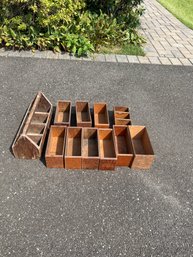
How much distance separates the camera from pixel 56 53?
5.97 meters

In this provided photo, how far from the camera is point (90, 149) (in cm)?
359

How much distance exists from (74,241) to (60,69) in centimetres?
385

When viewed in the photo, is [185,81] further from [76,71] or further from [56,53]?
[56,53]

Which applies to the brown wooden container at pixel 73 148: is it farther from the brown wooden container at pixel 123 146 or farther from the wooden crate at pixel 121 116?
the wooden crate at pixel 121 116

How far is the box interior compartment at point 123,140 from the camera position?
3.61 m

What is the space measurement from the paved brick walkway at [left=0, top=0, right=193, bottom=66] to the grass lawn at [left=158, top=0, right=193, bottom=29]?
10.7 inches

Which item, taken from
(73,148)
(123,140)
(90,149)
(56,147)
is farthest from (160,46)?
(56,147)

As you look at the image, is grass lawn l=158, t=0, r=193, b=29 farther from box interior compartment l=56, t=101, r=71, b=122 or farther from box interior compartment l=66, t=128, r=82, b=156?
box interior compartment l=66, t=128, r=82, b=156

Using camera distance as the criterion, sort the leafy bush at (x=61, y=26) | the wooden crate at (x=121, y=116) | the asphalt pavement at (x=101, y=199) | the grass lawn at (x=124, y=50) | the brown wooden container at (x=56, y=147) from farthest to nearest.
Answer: the grass lawn at (x=124, y=50), the leafy bush at (x=61, y=26), the wooden crate at (x=121, y=116), the brown wooden container at (x=56, y=147), the asphalt pavement at (x=101, y=199)

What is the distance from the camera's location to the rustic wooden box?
327 centimetres

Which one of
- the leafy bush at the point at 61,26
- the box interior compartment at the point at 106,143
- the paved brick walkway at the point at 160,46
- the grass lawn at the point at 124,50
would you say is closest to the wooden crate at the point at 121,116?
the box interior compartment at the point at 106,143

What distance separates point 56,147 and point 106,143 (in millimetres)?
749

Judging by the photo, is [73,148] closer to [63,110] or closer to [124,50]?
[63,110]

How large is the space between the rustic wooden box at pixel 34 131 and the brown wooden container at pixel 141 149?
4.31ft
